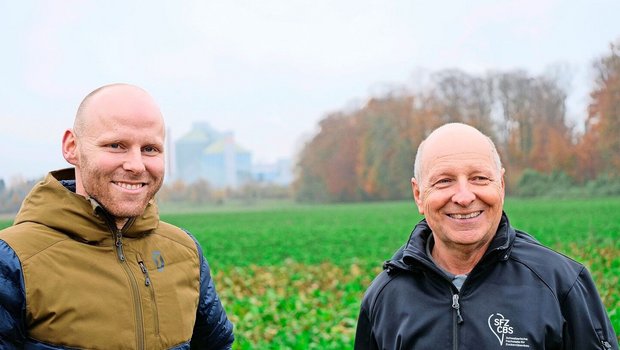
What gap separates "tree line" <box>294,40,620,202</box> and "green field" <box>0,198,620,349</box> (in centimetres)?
1991

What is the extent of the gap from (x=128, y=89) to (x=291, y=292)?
9.04 m

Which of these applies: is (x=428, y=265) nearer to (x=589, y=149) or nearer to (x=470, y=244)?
(x=470, y=244)

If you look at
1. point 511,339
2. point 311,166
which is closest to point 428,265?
point 511,339

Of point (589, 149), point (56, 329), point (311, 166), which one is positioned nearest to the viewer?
point (56, 329)

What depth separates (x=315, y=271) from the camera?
13875 mm

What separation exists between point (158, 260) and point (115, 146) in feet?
1.46

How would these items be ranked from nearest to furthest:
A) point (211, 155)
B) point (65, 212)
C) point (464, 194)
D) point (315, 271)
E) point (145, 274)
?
point (65, 212)
point (145, 274)
point (464, 194)
point (315, 271)
point (211, 155)

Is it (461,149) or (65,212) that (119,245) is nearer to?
(65,212)

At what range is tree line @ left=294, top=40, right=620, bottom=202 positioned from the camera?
153 feet

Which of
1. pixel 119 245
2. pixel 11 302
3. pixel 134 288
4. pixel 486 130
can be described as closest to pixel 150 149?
pixel 119 245

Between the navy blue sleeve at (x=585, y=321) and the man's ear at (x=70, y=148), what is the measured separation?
1.79 metres

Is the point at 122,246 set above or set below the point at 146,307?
above

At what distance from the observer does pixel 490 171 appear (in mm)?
2529

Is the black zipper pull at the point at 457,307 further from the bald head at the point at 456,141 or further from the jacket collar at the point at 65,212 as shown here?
the jacket collar at the point at 65,212
